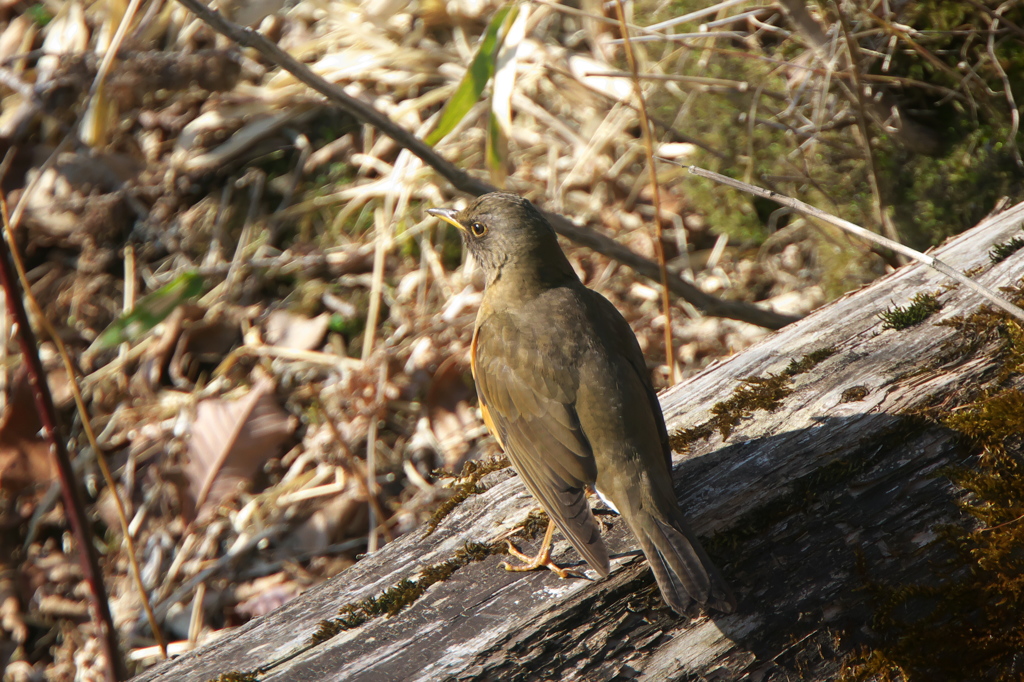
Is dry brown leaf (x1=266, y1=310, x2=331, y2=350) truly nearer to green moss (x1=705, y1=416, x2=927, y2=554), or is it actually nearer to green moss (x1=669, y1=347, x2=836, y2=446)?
green moss (x1=669, y1=347, x2=836, y2=446)

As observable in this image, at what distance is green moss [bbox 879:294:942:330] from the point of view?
304 cm

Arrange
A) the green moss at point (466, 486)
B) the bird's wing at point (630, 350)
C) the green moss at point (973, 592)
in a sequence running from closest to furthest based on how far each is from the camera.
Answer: the green moss at point (973, 592) → the bird's wing at point (630, 350) → the green moss at point (466, 486)

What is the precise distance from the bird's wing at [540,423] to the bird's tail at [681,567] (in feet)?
0.50

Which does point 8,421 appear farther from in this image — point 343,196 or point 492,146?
point 492,146

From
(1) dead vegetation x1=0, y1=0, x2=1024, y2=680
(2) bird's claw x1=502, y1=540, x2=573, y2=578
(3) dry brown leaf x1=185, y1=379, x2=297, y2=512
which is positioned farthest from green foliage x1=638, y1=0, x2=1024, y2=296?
(3) dry brown leaf x1=185, y1=379, x2=297, y2=512

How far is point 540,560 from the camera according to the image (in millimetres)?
2652

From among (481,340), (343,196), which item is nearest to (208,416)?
(343,196)

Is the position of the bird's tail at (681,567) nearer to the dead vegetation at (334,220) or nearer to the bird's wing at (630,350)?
the bird's wing at (630,350)

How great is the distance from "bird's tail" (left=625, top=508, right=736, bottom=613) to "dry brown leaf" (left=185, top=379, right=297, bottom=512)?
10.8ft

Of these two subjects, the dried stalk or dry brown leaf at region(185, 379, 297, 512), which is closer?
the dried stalk

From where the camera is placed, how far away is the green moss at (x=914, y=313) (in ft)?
9.97

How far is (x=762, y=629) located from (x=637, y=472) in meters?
0.60

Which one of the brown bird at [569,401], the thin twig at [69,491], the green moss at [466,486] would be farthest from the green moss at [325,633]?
the thin twig at [69,491]

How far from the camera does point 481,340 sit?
11.7 feet
